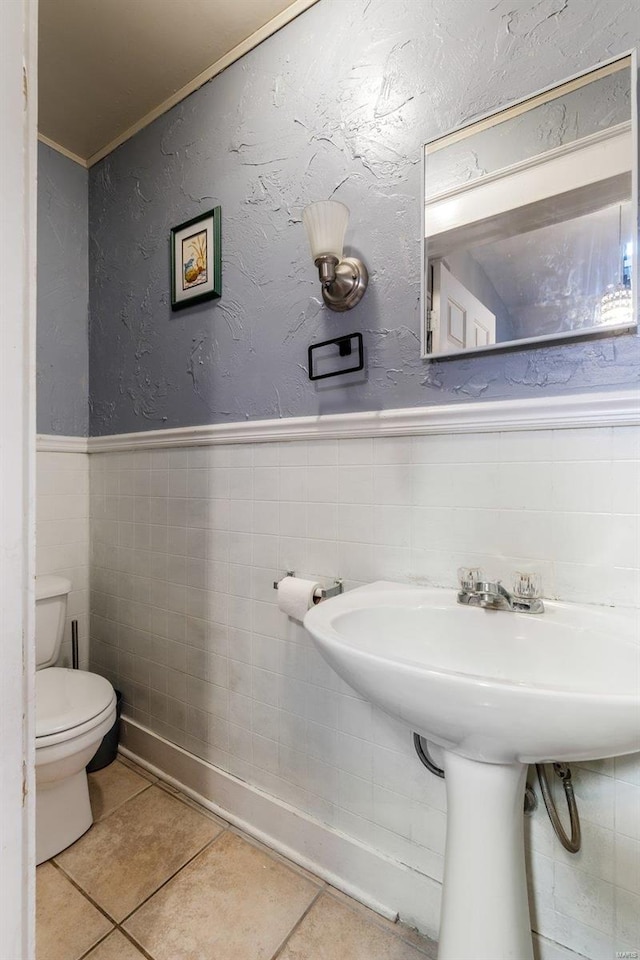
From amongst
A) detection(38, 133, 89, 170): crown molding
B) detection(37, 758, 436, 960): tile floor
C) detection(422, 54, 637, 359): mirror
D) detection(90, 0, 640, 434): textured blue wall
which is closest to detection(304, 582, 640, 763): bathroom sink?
detection(90, 0, 640, 434): textured blue wall

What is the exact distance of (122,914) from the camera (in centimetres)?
110

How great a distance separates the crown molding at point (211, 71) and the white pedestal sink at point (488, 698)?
64.7 inches

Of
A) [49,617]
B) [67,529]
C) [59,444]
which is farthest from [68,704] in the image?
[59,444]

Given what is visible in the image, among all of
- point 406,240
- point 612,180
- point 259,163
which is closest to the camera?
point 612,180

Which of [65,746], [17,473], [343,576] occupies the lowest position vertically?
[65,746]

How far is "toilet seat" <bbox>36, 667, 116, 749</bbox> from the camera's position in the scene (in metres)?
1.20

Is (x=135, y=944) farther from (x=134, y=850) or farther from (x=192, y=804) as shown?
(x=192, y=804)

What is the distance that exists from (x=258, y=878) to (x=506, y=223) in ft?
5.76

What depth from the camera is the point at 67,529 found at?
1.85m

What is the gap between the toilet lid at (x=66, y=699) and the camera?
4.00 feet

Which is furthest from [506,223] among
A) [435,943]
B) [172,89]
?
[435,943]

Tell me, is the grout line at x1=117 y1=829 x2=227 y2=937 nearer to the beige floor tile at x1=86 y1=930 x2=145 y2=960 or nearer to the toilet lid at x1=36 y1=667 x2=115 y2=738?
the beige floor tile at x1=86 y1=930 x2=145 y2=960

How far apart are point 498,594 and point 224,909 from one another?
1.05 metres

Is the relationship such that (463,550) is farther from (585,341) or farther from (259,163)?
(259,163)
